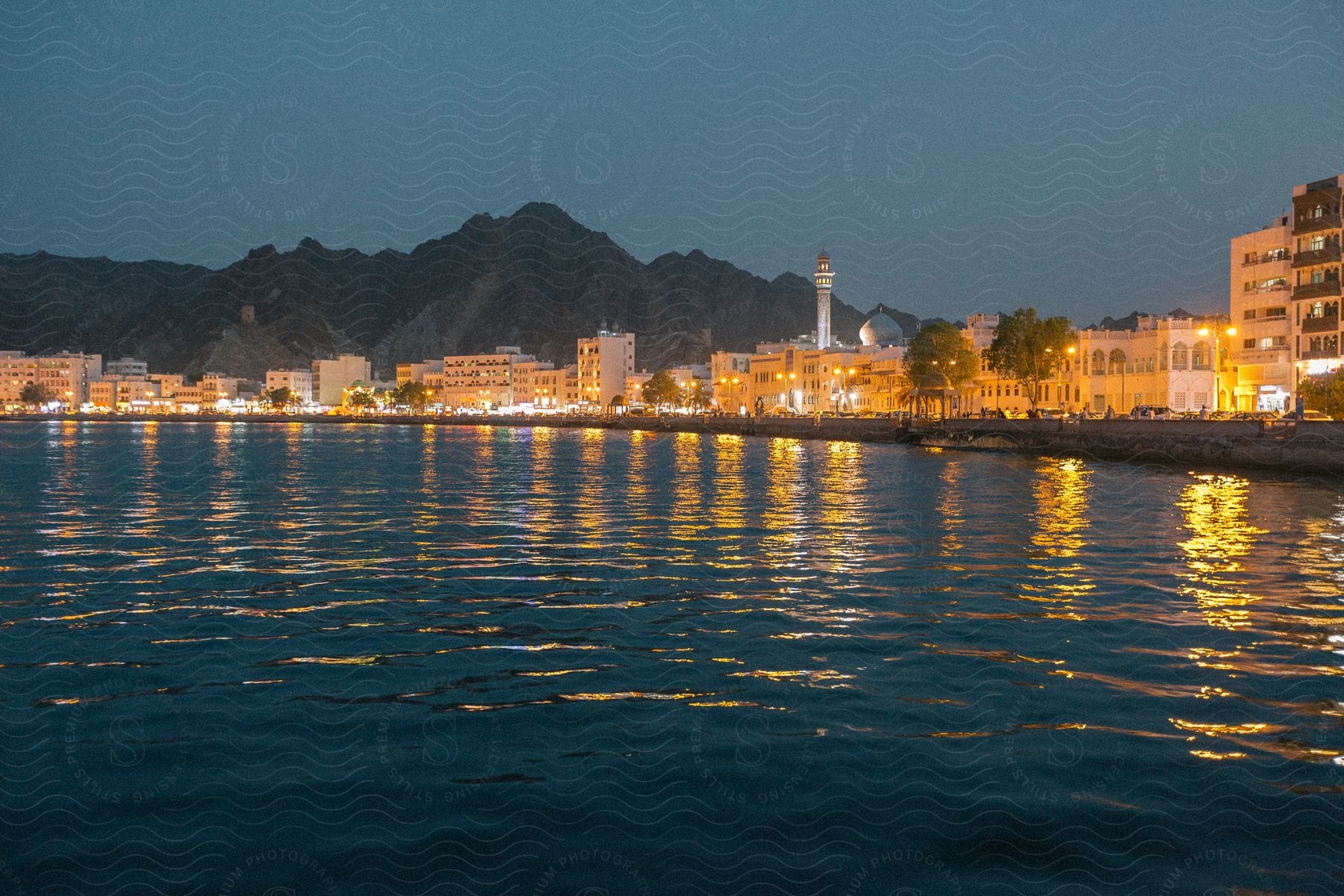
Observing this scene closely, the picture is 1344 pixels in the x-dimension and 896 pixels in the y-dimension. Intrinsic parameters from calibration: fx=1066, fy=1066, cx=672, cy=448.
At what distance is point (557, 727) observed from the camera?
423 inches

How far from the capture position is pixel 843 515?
110 ft

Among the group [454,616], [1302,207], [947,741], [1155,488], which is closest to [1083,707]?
[947,741]

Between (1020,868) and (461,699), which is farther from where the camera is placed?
(461,699)

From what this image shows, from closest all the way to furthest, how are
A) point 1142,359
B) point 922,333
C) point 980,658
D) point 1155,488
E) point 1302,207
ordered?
point 980,658 → point 1155,488 → point 1302,207 → point 1142,359 → point 922,333

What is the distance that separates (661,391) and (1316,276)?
120 meters

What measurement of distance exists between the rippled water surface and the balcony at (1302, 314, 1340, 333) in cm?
5281

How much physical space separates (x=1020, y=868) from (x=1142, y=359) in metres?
102

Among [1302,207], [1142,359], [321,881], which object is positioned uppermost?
[1302,207]

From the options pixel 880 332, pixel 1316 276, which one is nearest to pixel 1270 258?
pixel 1316 276

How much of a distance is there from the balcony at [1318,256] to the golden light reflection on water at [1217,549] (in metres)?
36.2

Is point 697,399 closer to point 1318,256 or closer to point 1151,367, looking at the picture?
point 1151,367

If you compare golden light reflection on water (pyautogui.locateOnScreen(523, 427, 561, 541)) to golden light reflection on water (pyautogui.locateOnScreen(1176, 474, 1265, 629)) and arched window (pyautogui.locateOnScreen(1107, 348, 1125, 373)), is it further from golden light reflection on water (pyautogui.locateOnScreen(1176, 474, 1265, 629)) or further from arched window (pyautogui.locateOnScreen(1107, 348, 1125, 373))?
arched window (pyautogui.locateOnScreen(1107, 348, 1125, 373))

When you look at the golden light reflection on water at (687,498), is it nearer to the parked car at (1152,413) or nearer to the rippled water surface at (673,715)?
the rippled water surface at (673,715)

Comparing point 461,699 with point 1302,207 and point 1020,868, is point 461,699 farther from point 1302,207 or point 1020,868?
point 1302,207
